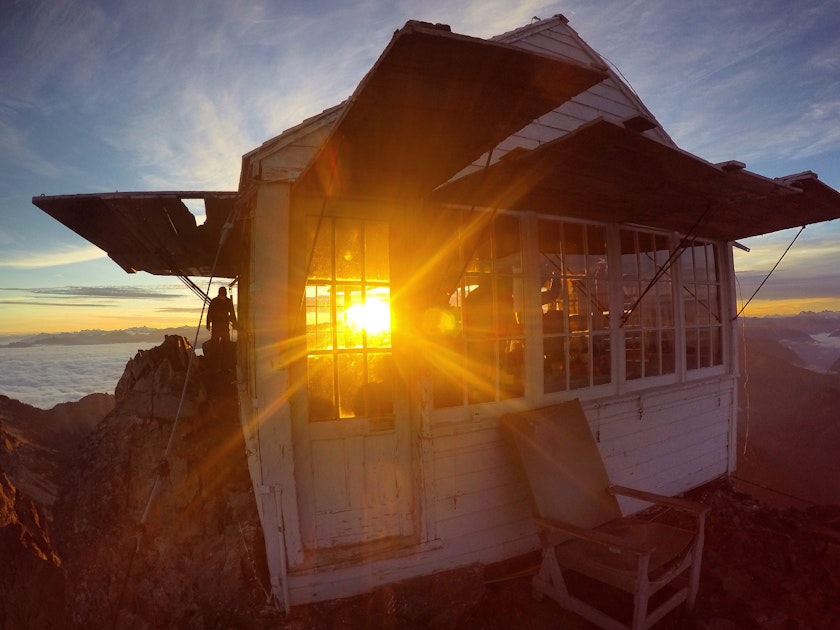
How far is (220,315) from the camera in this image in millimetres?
6688

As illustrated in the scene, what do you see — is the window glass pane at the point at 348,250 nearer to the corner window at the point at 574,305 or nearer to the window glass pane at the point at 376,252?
the window glass pane at the point at 376,252

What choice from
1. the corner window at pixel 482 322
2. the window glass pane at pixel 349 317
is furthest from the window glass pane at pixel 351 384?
the corner window at pixel 482 322

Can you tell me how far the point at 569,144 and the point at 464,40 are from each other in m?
1.20

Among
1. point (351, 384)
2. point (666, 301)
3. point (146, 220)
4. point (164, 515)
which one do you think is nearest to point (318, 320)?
point (351, 384)

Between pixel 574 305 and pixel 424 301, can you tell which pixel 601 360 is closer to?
pixel 574 305

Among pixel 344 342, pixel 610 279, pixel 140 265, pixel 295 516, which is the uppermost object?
pixel 140 265

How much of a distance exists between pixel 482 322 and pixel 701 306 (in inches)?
162

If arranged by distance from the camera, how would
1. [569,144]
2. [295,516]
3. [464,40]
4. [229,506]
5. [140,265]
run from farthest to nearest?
[140,265] → [229,506] → [295,516] → [569,144] → [464,40]

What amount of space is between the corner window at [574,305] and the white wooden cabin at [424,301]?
0.02 m

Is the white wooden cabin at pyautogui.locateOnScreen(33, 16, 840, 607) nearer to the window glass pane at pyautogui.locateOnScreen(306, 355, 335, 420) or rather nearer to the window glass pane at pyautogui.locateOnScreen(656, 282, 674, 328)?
the window glass pane at pyautogui.locateOnScreen(306, 355, 335, 420)

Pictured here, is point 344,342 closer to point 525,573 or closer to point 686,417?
point 525,573

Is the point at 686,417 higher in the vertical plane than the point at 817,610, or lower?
higher

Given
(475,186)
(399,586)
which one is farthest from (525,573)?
(475,186)

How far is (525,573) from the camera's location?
3793 millimetres
